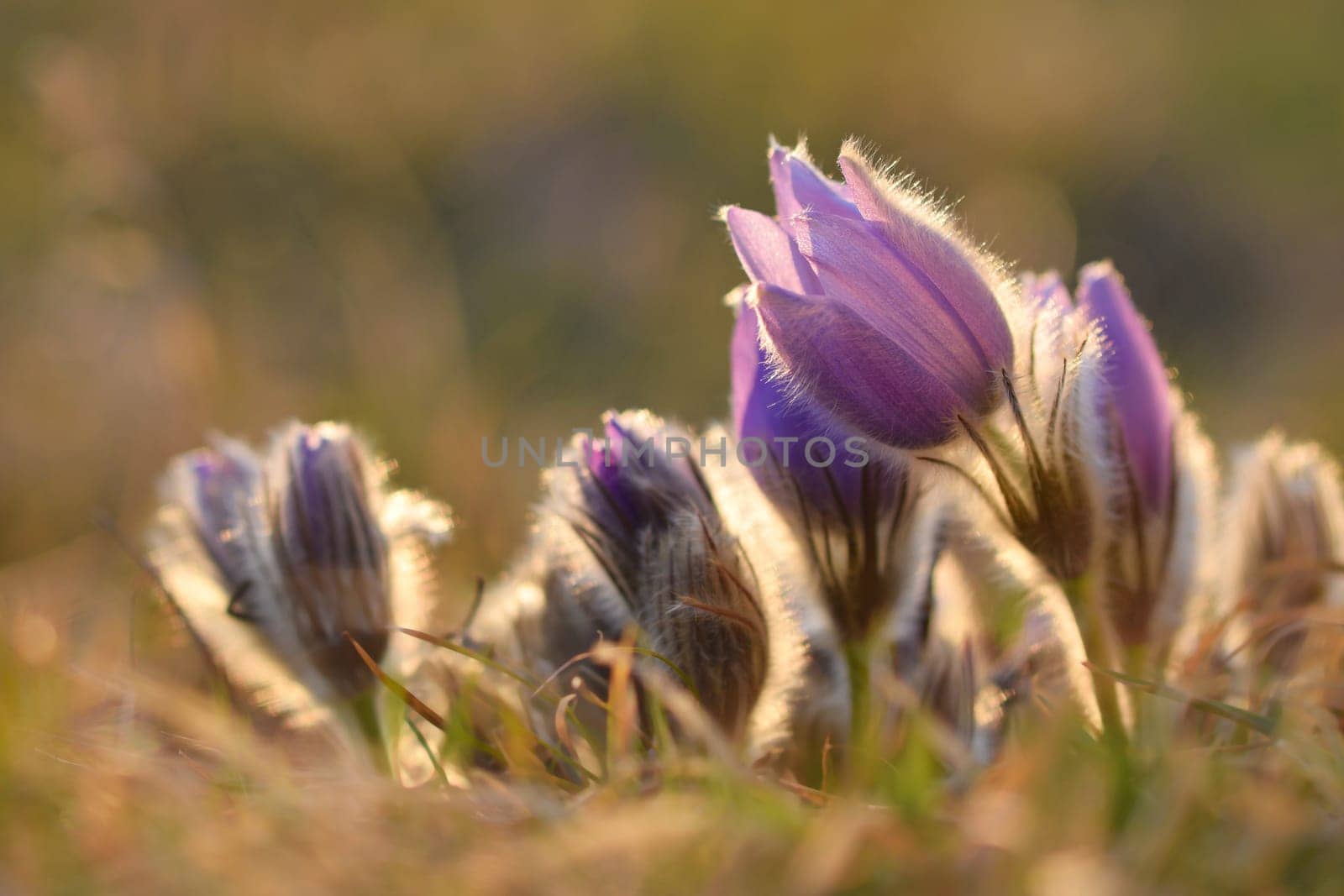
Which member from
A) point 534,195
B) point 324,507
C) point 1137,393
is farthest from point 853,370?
point 534,195

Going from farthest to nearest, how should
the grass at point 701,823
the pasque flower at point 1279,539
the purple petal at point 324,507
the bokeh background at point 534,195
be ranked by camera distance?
1. the bokeh background at point 534,195
2. the pasque flower at point 1279,539
3. the purple petal at point 324,507
4. the grass at point 701,823

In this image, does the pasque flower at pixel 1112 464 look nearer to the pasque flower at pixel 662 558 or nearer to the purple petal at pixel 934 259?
the purple petal at pixel 934 259

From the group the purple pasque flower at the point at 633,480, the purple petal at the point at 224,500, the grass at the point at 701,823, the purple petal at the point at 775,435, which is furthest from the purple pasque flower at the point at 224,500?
the purple petal at the point at 775,435

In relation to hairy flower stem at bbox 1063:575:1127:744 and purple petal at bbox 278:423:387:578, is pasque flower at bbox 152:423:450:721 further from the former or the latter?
hairy flower stem at bbox 1063:575:1127:744

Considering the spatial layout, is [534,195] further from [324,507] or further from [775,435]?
[775,435]

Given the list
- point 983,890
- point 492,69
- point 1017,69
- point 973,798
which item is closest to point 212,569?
point 973,798

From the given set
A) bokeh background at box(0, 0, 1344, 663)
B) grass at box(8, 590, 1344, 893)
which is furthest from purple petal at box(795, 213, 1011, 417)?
bokeh background at box(0, 0, 1344, 663)
